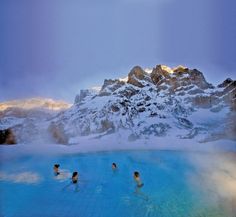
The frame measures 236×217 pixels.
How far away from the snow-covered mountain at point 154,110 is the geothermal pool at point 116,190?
10.9 meters

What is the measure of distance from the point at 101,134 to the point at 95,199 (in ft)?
90.3

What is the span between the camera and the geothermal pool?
27.6 ft

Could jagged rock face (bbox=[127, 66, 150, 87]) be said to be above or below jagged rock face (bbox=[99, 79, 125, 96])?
above

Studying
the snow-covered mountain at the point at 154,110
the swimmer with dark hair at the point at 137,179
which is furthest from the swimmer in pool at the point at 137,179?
the snow-covered mountain at the point at 154,110

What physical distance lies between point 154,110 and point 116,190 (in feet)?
112

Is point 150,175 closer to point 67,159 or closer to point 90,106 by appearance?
point 67,159

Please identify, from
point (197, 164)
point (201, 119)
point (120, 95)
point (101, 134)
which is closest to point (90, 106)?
point (120, 95)

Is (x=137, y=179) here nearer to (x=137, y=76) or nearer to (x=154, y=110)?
(x=154, y=110)

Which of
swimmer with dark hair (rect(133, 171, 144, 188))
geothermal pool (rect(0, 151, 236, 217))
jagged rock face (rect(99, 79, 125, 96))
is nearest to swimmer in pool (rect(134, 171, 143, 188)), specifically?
swimmer with dark hair (rect(133, 171, 144, 188))

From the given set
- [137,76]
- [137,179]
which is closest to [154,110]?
[137,76]

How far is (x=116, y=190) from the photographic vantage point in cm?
1095

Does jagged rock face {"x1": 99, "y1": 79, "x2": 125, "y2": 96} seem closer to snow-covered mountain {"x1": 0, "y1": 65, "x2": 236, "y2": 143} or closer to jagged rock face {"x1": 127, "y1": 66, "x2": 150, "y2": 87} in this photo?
snow-covered mountain {"x1": 0, "y1": 65, "x2": 236, "y2": 143}

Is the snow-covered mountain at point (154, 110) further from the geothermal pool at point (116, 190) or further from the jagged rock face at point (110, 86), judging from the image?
the geothermal pool at point (116, 190)

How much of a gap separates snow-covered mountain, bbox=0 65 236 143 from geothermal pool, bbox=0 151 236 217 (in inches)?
427
